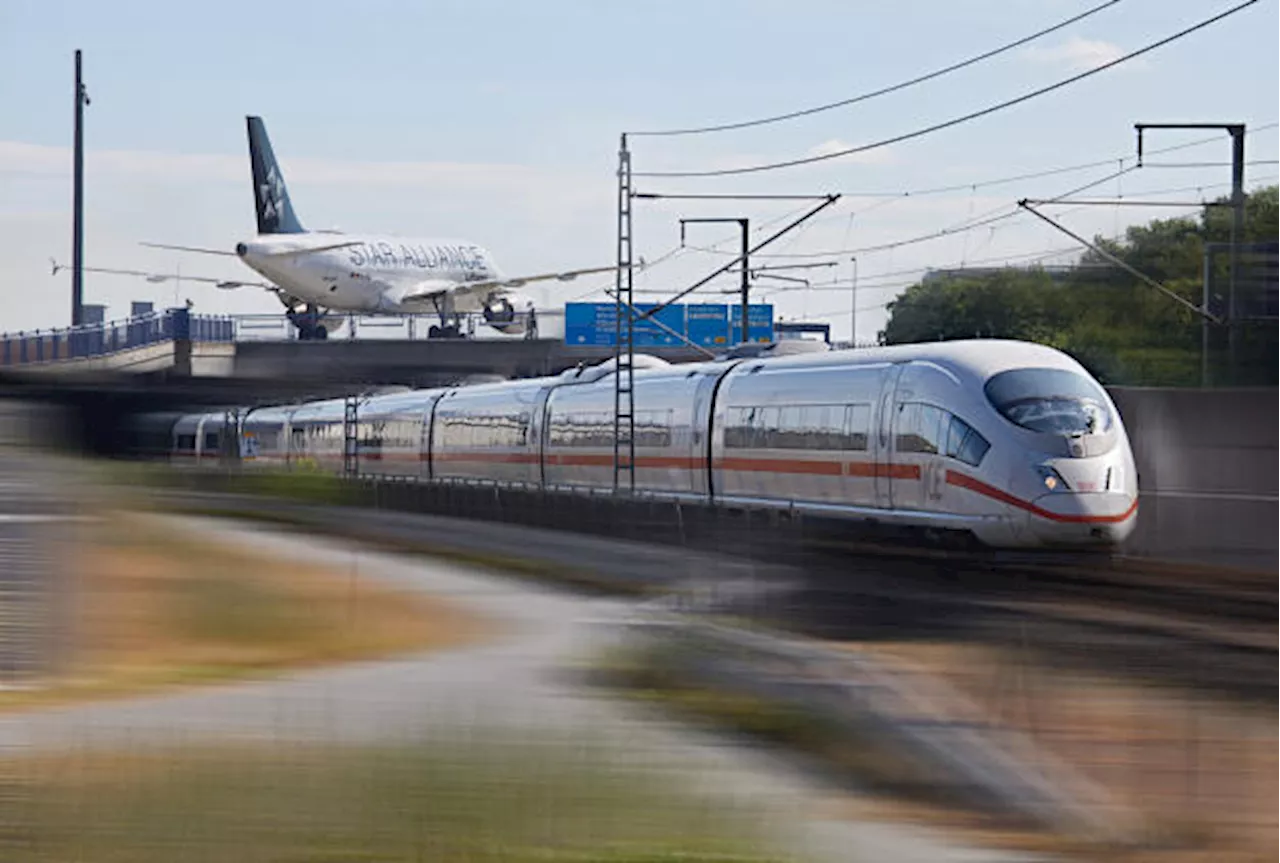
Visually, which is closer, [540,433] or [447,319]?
[540,433]

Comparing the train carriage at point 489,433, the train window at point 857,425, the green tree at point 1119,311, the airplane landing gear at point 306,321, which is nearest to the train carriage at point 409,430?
the train carriage at point 489,433

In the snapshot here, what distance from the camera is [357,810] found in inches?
485

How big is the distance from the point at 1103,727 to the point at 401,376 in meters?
8.28

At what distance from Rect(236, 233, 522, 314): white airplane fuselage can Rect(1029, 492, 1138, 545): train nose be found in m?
60.8

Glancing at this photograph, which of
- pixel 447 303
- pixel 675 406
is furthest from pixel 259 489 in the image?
pixel 447 303

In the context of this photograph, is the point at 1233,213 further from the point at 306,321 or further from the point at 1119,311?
the point at 306,321

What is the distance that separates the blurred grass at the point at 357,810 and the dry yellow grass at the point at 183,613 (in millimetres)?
546

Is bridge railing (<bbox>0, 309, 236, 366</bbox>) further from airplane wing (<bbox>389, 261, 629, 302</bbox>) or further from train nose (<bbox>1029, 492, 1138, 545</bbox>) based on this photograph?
airplane wing (<bbox>389, 261, 629, 302</bbox>)

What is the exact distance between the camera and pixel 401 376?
43.9 ft

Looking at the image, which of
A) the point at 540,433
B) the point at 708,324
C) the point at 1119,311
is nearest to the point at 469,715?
the point at 540,433

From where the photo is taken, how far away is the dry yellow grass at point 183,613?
11.7m

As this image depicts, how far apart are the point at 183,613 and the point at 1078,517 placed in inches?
762

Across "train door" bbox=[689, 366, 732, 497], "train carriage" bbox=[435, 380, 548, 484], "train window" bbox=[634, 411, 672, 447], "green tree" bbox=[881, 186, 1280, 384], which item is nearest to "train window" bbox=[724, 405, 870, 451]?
"train door" bbox=[689, 366, 732, 497]

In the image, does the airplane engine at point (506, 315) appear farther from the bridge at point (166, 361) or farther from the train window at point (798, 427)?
the bridge at point (166, 361)
